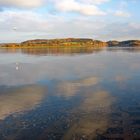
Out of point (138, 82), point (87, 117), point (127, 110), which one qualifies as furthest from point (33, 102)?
point (138, 82)

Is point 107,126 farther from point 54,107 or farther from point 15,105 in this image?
point 15,105

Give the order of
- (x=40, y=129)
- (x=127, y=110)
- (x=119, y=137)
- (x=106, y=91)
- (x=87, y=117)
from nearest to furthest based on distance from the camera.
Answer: (x=119, y=137) < (x=40, y=129) < (x=87, y=117) < (x=127, y=110) < (x=106, y=91)

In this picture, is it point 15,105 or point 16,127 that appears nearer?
point 16,127

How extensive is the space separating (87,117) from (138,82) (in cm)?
1104

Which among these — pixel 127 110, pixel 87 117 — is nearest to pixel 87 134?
pixel 87 117

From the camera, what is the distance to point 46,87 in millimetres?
22953

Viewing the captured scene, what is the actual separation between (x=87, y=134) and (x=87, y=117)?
2466 millimetres

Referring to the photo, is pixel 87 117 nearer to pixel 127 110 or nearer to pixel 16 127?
pixel 127 110

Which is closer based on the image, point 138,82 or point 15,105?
point 15,105

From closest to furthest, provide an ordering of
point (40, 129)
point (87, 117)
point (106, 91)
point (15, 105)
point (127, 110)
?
1. point (40, 129)
2. point (87, 117)
3. point (127, 110)
4. point (15, 105)
5. point (106, 91)

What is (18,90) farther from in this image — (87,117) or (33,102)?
(87,117)

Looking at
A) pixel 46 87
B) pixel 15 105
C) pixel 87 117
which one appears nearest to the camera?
pixel 87 117

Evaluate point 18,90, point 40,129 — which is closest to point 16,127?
point 40,129

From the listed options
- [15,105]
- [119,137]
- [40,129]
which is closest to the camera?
[119,137]
